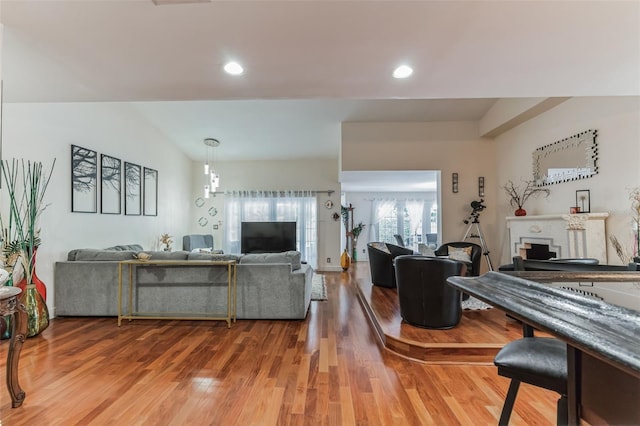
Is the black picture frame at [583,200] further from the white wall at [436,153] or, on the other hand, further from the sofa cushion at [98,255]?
the sofa cushion at [98,255]

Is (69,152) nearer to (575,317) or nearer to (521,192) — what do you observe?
(575,317)

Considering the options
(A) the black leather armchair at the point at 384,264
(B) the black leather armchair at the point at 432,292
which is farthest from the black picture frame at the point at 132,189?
(B) the black leather armchair at the point at 432,292

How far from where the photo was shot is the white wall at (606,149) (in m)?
3.16

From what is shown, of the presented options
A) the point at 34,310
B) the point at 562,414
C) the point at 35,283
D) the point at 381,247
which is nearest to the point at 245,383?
the point at 562,414

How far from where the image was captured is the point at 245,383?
2.07 m

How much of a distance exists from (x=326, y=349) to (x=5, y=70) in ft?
11.1

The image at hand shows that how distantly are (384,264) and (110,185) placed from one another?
4491 millimetres

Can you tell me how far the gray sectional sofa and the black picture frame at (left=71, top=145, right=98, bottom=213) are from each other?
2.79 feet

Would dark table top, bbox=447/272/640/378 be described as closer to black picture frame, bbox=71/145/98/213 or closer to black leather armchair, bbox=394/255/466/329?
black leather armchair, bbox=394/255/466/329

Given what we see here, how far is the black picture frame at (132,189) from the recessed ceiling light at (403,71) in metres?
4.59

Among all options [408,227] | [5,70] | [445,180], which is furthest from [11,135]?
[408,227]

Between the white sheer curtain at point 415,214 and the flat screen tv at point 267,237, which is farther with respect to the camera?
the white sheer curtain at point 415,214

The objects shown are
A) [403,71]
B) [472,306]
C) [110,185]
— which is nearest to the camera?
[403,71]

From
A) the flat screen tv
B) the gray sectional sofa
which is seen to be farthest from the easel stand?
the gray sectional sofa
